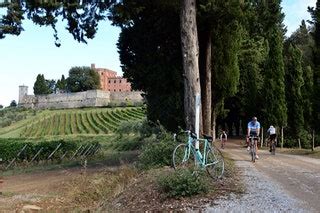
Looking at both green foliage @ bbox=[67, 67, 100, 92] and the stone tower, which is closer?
the stone tower

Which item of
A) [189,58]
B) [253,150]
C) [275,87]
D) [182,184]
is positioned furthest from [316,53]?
[182,184]

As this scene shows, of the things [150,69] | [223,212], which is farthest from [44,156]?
[223,212]

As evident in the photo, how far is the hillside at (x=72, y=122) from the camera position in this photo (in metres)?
89.7

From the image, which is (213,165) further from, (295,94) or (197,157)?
(295,94)

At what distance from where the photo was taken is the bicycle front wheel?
467 inches

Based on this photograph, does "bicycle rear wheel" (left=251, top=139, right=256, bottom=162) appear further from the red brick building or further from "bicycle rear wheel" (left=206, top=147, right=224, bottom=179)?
the red brick building

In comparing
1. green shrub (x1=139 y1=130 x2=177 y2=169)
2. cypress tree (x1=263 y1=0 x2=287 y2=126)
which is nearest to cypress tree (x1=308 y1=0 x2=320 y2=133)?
cypress tree (x1=263 y1=0 x2=287 y2=126)

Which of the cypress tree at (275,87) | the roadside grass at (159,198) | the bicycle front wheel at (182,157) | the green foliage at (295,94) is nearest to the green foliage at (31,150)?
the cypress tree at (275,87)

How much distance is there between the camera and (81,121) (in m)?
106

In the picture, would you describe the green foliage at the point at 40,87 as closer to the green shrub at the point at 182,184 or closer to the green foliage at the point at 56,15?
the green foliage at the point at 56,15

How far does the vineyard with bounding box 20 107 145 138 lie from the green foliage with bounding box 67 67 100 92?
27688 mm

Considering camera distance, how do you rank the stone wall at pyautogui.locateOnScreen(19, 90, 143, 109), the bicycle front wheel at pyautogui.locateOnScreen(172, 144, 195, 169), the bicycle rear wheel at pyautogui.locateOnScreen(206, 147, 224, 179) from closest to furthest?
the bicycle front wheel at pyautogui.locateOnScreen(172, 144, 195, 169) → the bicycle rear wheel at pyautogui.locateOnScreen(206, 147, 224, 179) → the stone wall at pyautogui.locateOnScreen(19, 90, 143, 109)

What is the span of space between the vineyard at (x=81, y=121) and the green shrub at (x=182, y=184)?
71.8m

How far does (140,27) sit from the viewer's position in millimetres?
25312
